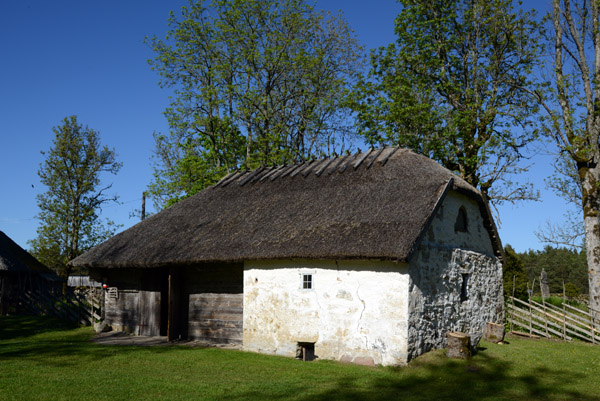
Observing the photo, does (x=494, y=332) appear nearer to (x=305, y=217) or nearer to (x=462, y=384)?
(x=462, y=384)

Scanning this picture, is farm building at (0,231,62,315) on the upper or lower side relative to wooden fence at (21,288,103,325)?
upper

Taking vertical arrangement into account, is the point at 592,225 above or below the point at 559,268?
above

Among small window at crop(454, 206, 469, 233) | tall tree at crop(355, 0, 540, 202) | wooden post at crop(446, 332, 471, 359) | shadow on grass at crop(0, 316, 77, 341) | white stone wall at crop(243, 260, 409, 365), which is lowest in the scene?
shadow on grass at crop(0, 316, 77, 341)

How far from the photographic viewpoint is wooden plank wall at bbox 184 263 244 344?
1426 centimetres

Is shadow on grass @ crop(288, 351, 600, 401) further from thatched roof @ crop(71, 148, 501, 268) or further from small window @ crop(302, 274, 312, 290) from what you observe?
small window @ crop(302, 274, 312, 290)

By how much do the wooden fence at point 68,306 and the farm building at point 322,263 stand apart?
5.80 ft

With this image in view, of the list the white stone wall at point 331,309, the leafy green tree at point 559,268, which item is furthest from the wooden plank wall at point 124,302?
the leafy green tree at point 559,268

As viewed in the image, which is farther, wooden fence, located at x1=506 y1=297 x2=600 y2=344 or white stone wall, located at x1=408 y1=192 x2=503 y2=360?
wooden fence, located at x1=506 y1=297 x2=600 y2=344

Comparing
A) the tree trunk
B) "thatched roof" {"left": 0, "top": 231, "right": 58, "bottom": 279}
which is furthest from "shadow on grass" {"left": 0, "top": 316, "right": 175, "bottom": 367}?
the tree trunk

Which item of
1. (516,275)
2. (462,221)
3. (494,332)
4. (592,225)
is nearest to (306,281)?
(462,221)

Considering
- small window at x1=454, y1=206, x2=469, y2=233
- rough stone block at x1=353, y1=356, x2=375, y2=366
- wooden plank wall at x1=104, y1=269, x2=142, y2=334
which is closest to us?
rough stone block at x1=353, y1=356, x2=375, y2=366

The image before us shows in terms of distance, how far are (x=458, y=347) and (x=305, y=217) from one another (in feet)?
16.2

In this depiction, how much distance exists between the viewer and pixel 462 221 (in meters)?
15.0

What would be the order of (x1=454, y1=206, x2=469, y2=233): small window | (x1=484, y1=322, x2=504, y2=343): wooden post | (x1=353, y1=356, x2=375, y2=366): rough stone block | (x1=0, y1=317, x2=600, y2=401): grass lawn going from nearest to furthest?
(x1=0, y1=317, x2=600, y2=401): grass lawn < (x1=353, y1=356, x2=375, y2=366): rough stone block < (x1=454, y1=206, x2=469, y2=233): small window < (x1=484, y1=322, x2=504, y2=343): wooden post
